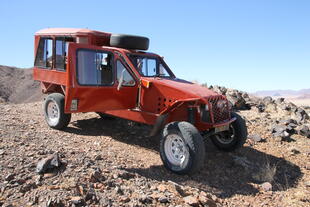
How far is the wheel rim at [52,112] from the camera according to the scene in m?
7.93

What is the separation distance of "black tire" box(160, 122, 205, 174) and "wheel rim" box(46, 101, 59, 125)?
3359 mm

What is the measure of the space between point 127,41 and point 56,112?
8.36 ft

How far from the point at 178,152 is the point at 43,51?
4.89 meters

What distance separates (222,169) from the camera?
21.5 feet

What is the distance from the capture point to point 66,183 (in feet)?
14.6

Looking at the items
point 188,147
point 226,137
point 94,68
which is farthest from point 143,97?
point 226,137

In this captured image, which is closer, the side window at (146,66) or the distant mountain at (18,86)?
the side window at (146,66)

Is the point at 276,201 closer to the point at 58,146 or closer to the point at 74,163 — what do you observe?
the point at 74,163

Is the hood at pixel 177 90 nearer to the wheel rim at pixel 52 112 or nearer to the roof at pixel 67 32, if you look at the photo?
the roof at pixel 67 32

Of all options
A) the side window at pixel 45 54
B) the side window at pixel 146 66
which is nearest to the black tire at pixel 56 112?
the side window at pixel 45 54

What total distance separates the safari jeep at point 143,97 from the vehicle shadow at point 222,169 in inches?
10.2

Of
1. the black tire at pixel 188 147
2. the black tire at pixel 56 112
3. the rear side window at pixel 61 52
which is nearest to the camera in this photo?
the black tire at pixel 188 147

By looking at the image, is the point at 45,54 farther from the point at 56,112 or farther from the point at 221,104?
the point at 221,104

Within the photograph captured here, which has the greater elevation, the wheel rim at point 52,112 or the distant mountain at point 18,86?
the wheel rim at point 52,112
